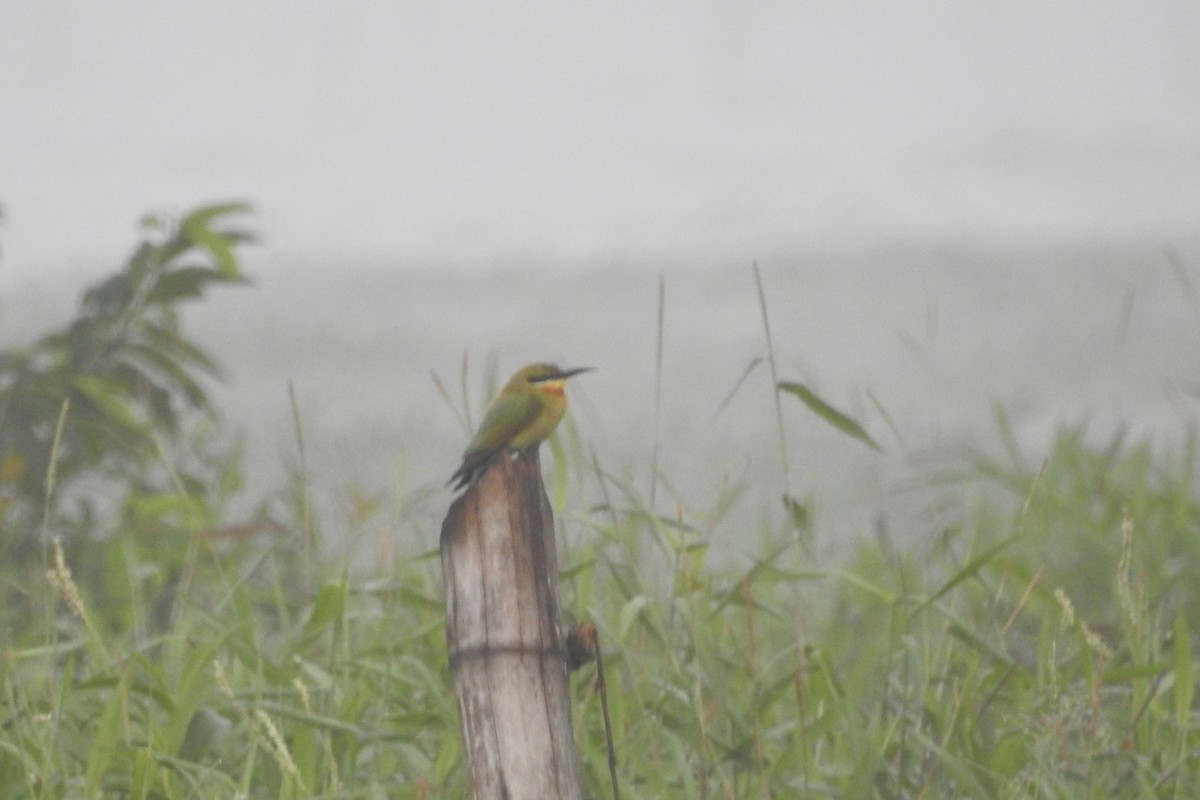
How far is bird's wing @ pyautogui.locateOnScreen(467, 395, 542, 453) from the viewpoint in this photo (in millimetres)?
2031

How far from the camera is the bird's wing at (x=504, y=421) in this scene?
2.03 metres

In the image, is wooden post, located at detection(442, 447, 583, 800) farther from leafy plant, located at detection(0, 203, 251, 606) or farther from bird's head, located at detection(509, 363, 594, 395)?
leafy plant, located at detection(0, 203, 251, 606)

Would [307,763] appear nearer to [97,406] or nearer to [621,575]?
[621,575]

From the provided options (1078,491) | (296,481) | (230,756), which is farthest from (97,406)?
(1078,491)

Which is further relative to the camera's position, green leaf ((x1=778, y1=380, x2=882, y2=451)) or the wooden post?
green leaf ((x1=778, y1=380, x2=882, y2=451))

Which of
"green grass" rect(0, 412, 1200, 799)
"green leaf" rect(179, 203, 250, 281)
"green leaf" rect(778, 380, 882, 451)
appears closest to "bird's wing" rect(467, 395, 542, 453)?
"green grass" rect(0, 412, 1200, 799)

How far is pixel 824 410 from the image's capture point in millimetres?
2559

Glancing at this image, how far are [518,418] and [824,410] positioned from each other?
26.1 inches

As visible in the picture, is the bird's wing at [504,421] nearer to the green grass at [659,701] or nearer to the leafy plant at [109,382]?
the green grass at [659,701]

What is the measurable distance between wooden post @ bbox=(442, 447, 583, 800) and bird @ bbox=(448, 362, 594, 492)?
0.03 meters

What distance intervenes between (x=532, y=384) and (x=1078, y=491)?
2.81 metres

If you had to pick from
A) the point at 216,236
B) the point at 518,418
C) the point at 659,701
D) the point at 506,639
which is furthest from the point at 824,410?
the point at 216,236

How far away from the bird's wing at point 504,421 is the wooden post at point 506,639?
0.16 ft

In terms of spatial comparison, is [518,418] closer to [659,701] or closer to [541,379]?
[541,379]
